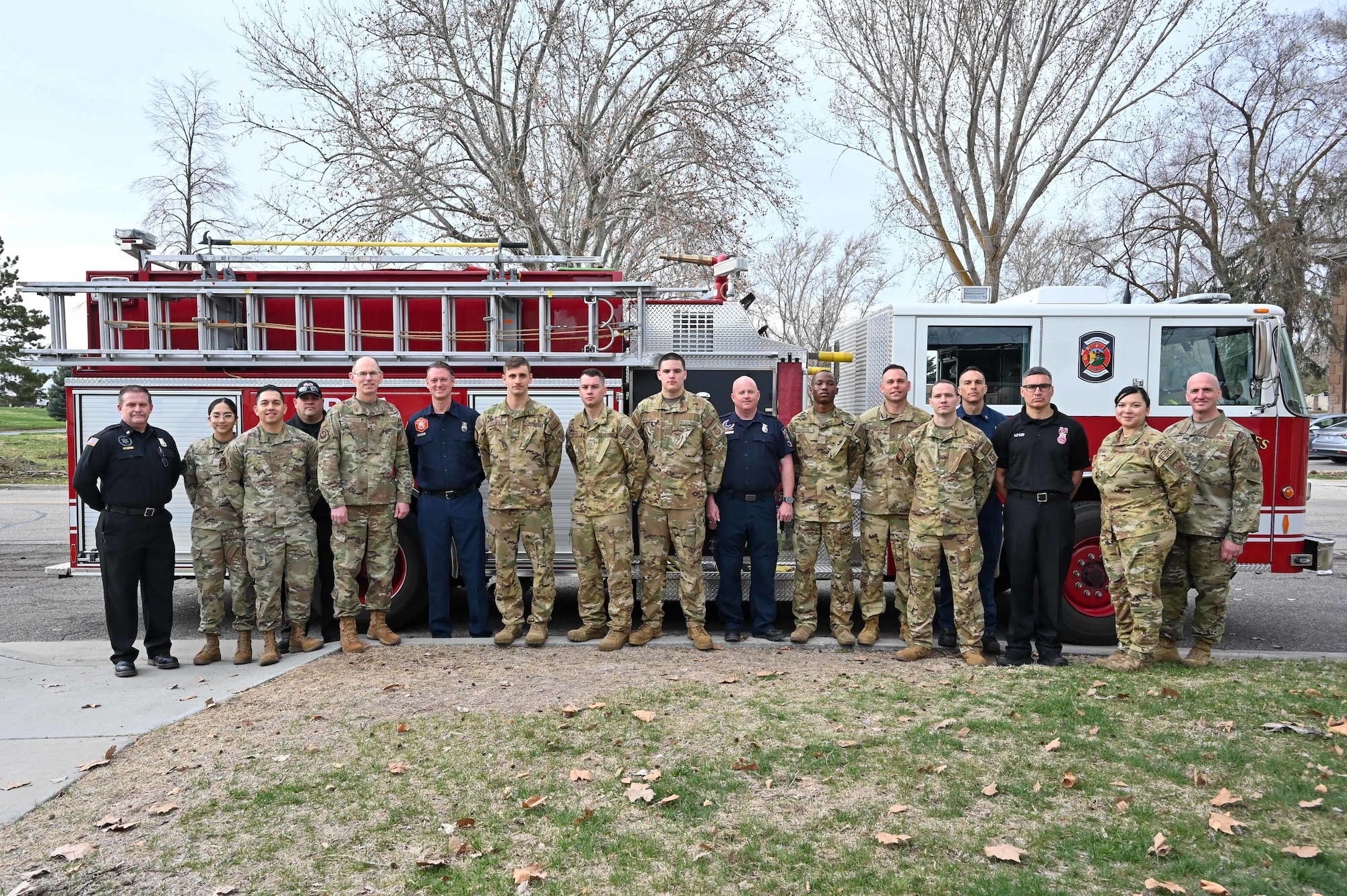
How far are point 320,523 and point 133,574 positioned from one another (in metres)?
1.24

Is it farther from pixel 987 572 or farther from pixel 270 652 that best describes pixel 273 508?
pixel 987 572

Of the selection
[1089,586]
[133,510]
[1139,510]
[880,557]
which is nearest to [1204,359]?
[1139,510]

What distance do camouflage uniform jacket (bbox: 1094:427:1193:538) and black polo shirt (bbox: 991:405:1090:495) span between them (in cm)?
23

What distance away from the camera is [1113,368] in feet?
21.7

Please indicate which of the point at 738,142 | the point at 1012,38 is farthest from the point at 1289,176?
the point at 738,142

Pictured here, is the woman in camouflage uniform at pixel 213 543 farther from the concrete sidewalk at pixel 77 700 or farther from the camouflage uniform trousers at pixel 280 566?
the concrete sidewalk at pixel 77 700

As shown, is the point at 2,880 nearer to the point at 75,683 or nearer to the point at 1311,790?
the point at 75,683

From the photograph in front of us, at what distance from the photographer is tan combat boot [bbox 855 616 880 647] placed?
6.32 m

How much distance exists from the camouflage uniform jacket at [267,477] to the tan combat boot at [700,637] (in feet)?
9.61

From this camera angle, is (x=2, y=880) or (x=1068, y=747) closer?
(x=2, y=880)

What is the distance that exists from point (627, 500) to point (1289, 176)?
3018cm

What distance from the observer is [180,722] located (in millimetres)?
4840

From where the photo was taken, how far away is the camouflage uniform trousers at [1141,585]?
5.54 meters

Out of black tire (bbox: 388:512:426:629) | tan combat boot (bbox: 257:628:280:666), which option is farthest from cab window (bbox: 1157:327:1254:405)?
tan combat boot (bbox: 257:628:280:666)
